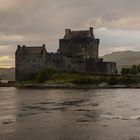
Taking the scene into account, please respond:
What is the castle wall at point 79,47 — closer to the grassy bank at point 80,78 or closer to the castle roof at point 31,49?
the castle roof at point 31,49

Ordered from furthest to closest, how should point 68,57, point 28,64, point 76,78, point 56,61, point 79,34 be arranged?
point 79,34, point 68,57, point 56,61, point 28,64, point 76,78

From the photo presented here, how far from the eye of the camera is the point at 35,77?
140 m

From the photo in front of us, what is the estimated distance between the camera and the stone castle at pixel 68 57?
14105cm

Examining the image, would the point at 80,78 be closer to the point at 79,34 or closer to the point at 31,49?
the point at 31,49

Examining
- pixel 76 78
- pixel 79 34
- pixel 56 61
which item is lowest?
pixel 76 78

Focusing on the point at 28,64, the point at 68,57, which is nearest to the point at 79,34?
the point at 68,57

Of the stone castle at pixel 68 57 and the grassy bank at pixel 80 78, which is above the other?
the stone castle at pixel 68 57

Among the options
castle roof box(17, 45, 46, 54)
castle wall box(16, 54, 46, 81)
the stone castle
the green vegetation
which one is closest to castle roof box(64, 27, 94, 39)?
the stone castle

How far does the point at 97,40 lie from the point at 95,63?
1057cm

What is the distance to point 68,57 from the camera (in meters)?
148

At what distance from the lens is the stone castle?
141 m

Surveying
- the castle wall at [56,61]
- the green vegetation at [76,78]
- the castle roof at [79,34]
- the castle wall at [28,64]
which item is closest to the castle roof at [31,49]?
the castle wall at [28,64]

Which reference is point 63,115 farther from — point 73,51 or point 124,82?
point 73,51

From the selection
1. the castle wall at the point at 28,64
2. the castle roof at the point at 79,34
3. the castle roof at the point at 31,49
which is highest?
the castle roof at the point at 79,34
